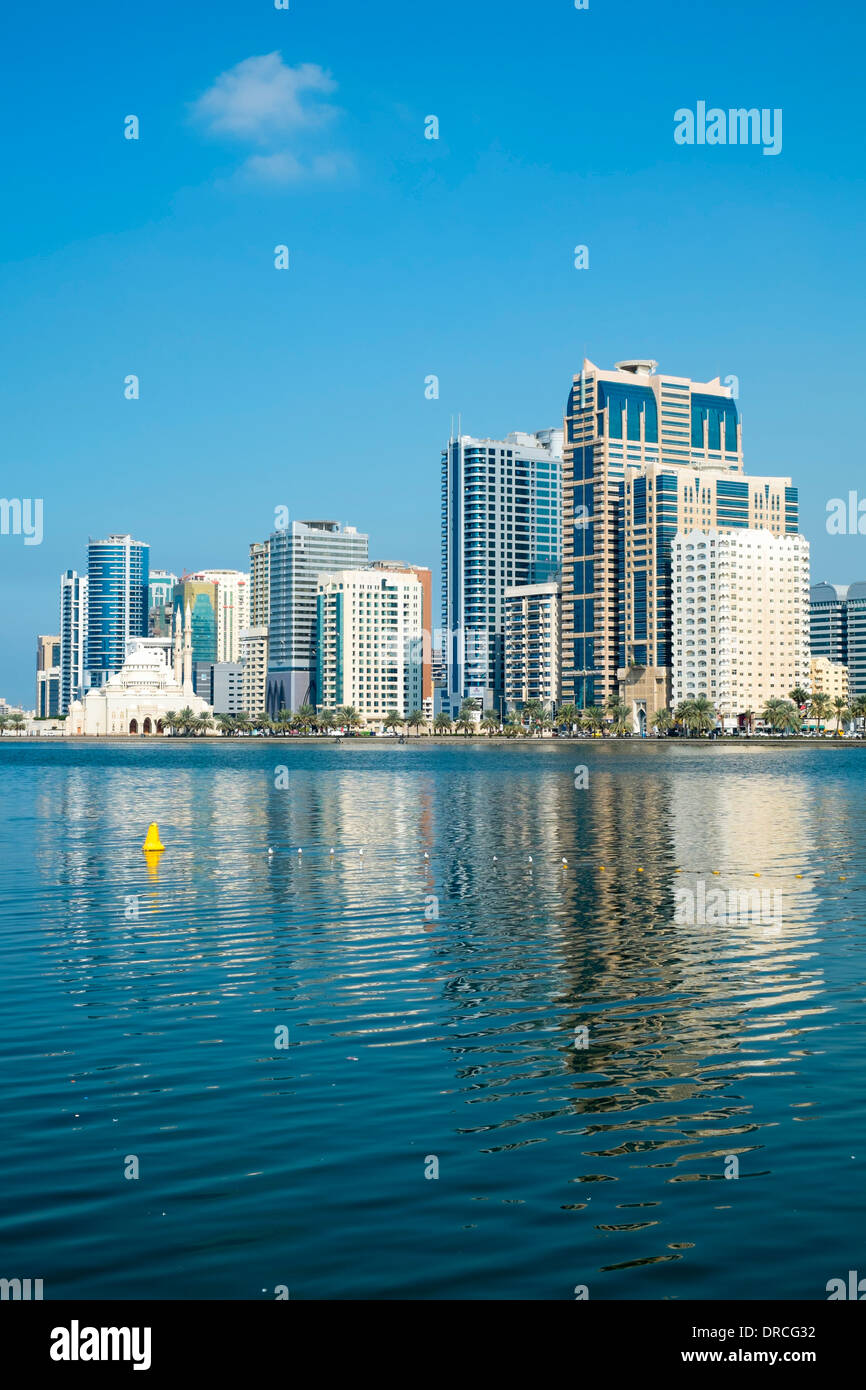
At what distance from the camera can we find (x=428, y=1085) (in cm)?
2389

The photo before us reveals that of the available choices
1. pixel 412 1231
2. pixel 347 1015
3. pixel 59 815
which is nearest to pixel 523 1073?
pixel 347 1015

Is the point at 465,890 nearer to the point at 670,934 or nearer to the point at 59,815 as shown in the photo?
the point at 670,934

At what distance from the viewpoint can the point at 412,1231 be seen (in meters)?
17.1

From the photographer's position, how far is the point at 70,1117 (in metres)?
22.0

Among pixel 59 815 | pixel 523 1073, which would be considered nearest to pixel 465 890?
pixel 523 1073

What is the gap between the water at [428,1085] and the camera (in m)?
16.4

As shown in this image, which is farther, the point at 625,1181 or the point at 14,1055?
the point at 14,1055

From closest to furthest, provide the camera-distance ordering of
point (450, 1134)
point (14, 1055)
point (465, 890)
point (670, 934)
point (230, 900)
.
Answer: point (450, 1134)
point (14, 1055)
point (670, 934)
point (230, 900)
point (465, 890)

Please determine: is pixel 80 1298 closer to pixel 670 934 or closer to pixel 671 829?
pixel 670 934

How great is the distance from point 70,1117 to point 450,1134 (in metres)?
6.20

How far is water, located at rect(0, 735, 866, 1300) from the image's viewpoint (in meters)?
16.4
